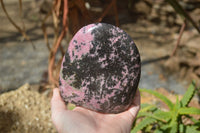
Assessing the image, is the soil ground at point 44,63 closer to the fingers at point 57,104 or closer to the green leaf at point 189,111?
the fingers at point 57,104

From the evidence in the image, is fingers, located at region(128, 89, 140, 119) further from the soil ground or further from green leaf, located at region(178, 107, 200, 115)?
green leaf, located at region(178, 107, 200, 115)

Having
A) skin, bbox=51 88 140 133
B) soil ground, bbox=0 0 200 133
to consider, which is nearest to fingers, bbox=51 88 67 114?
skin, bbox=51 88 140 133

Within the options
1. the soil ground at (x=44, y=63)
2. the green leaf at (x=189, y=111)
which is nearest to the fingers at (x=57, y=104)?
the soil ground at (x=44, y=63)

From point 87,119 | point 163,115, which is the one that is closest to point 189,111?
point 163,115

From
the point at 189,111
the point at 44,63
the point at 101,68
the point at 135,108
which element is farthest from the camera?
the point at 44,63

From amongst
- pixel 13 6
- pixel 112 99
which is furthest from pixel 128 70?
pixel 13 6

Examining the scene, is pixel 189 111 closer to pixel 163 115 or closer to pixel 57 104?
pixel 163 115
